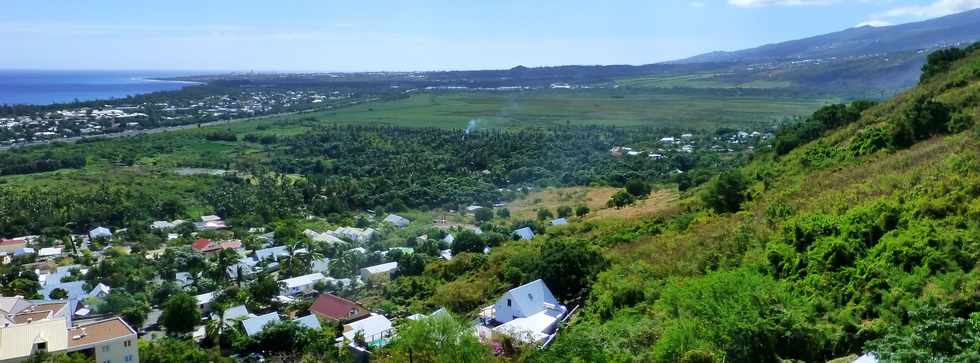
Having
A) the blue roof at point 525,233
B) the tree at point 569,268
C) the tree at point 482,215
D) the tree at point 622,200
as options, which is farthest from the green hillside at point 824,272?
the tree at point 482,215

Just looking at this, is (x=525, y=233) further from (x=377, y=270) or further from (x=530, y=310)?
(x=530, y=310)

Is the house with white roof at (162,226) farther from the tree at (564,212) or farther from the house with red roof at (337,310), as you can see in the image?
the tree at (564,212)

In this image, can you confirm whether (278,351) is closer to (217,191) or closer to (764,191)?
(764,191)

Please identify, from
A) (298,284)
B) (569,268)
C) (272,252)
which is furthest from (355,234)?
(569,268)

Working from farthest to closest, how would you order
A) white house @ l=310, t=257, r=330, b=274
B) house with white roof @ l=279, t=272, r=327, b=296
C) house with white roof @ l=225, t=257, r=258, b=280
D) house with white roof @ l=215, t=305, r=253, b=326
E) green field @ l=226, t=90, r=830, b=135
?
green field @ l=226, t=90, r=830, b=135 < white house @ l=310, t=257, r=330, b=274 < house with white roof @ l=225, t=257, r=258, b=280 < house with white roof @ l=279, t=272, r=327, b=296 < house with white roof @ l=215, t=305, r=253, b=326

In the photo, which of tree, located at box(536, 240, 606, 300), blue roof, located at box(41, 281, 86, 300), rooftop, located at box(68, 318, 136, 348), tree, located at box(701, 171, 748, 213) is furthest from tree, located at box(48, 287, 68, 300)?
tree, located at box(701, 171, 748, 213)

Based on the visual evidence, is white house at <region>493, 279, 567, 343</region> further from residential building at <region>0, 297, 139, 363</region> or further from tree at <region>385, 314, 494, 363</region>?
residential building at <region>0, 297, 139, 363</region>
